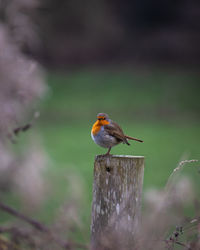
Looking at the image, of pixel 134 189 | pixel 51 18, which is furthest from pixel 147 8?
pixel 134 189

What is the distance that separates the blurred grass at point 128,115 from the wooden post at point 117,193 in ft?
27.6

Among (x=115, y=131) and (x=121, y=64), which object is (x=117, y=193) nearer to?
(x=115, y=131)

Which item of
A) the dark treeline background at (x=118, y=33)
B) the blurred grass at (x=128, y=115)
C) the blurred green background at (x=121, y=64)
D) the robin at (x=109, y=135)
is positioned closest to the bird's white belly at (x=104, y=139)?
the robin at (x=109, y=135)

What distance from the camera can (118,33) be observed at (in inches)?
1294

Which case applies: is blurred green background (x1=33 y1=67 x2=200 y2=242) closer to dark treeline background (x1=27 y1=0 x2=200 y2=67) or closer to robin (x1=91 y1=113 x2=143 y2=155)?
dark treeline background (x1=27 y1=0 x2=200 y2=67)

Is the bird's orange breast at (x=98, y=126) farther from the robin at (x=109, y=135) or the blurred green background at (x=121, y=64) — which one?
the blurred green background at (x=121, y=64)

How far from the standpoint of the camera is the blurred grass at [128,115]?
16136mm

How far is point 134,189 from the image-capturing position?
3.02 metres

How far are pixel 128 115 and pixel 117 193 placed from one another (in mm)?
22372

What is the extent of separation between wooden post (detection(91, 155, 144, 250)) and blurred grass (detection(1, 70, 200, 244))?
8.40 meters

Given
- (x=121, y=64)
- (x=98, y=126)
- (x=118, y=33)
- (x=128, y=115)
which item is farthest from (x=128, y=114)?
(x=98, y=126)

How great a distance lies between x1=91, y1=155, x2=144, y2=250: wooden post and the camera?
3.00 m

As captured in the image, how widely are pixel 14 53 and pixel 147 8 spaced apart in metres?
27.5

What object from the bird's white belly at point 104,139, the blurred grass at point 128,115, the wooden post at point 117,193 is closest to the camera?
the wooden post at point 117,193
